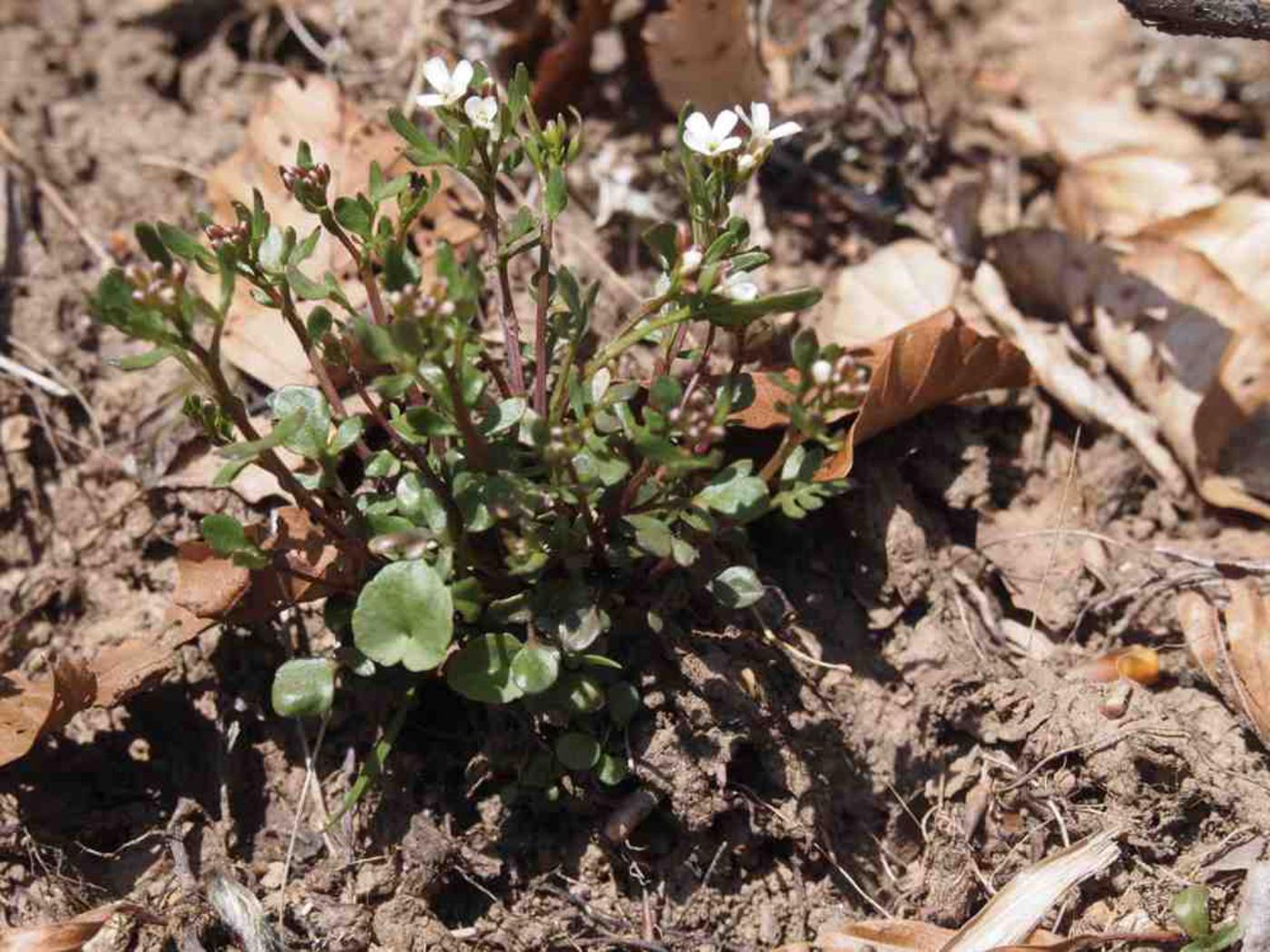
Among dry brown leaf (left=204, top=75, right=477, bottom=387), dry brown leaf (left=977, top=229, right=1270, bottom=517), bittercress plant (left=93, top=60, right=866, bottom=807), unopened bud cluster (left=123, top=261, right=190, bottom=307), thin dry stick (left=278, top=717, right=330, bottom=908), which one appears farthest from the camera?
dry brown leaf (left=977, top=229, right=1270, bottom=517)

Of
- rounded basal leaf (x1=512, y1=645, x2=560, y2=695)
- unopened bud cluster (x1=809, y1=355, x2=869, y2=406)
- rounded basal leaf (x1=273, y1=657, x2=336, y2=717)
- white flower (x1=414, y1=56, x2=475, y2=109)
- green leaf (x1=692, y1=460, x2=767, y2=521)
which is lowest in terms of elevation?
rounded basal leaf (x1=273, y1=657, x2=336, y2=717)

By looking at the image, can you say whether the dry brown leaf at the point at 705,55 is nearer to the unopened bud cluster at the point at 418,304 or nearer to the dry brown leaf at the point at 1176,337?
the dry brown leaf at the point at 1176,337

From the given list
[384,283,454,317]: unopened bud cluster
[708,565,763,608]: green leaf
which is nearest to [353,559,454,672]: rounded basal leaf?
[384,283,454,317]: unopened bud cluster

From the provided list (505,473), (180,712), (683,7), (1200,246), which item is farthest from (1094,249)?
(180,712)

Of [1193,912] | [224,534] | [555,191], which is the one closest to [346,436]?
[224,534]

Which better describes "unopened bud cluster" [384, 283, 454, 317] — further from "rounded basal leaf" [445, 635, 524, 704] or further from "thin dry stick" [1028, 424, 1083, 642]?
"thin dry stick" [1028, 424, 1083, 642]

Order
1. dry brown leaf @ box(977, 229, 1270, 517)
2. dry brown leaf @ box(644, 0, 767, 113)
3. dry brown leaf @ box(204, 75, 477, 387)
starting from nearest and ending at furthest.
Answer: dry brown leaf @ box(204, 75, 477, 387) → dry brown leaf @ box(977, 229, 1270, 517) → dry brown leaf @ box(644, 0, 767, 113)

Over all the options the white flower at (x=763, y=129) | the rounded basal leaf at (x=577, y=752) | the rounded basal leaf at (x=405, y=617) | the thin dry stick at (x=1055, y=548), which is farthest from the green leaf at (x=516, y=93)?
the thin dry stick at (x=1055, y=548)

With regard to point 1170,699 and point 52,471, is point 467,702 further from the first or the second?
point 1170,699
